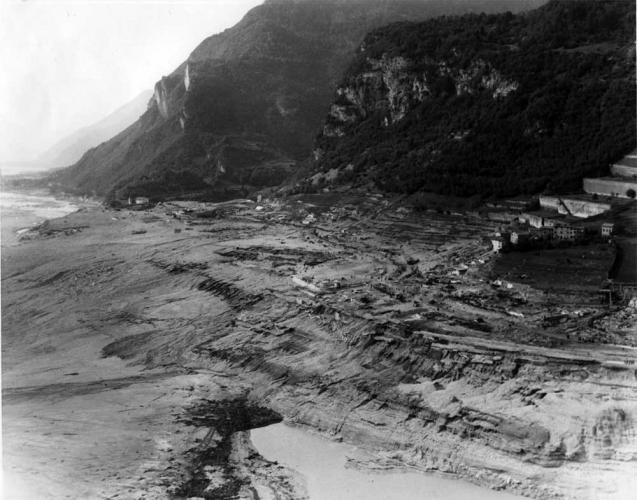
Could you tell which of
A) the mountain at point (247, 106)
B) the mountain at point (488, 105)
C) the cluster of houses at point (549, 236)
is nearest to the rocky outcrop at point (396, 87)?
the mountain at point (488, 105)

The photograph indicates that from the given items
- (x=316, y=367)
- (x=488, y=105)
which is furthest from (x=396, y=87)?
(x=316, y=367)

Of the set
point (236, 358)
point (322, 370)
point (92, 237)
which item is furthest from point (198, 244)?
point (322, 370)

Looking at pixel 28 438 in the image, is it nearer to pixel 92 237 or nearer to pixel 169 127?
pixel 92 237

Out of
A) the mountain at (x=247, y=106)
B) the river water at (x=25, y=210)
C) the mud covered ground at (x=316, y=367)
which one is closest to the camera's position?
the mud covered ground at (x=316, y=367)

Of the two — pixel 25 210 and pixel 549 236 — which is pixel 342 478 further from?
pixel 25 210

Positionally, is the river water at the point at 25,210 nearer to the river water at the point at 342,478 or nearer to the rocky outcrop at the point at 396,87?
the rocky outcrop at the point at 396,87
